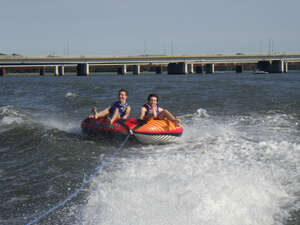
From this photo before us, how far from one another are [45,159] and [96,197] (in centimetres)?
281

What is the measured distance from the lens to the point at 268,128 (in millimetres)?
11312

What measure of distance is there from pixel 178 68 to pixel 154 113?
73626 mm

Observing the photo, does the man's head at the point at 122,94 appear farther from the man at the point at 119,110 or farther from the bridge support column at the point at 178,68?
the bridge support column at the point at 178,68

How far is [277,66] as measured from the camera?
8175 cm

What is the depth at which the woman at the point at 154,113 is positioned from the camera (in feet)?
30.0

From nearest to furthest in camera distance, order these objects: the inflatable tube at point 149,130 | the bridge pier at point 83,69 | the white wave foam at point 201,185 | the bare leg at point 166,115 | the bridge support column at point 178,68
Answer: the white wave foam at point 201,185 → the inflatable tube at point 149,130 → the bare leg at point 166,115 → the bridge pier at point 83,69 → the bridge support column at point 178,68

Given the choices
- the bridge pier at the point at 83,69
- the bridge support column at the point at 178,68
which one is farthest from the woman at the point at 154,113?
the bridge support column at the point at 178,68

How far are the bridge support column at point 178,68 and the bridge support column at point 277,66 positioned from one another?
749 inches

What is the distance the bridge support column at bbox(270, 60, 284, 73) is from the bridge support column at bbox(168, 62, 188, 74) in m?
19.0

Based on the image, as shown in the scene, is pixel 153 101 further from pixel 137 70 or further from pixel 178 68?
pixel 137 70

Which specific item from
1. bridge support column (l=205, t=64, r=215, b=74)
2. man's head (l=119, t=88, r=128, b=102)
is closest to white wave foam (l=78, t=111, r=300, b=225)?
man's head (l=119, t=88, r=128, b=102)

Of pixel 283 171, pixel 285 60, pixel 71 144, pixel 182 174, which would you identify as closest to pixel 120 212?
pixel 182 174

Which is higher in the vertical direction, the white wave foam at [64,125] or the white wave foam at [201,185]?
the white wave foam at [64,125]

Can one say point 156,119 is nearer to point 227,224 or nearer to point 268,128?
point 268,128
